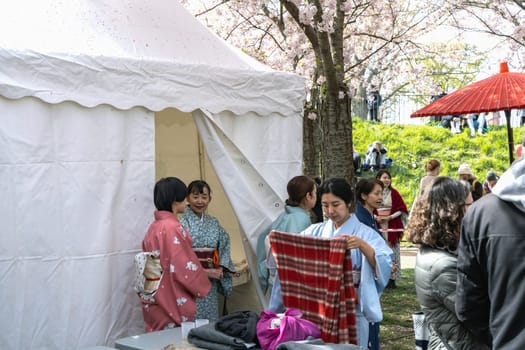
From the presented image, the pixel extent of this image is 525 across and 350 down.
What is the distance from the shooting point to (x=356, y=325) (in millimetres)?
4453

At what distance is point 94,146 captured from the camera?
17.3 ft

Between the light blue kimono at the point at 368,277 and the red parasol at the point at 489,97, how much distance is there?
285cm

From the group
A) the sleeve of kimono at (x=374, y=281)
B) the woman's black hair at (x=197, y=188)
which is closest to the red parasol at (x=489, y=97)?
the woman's black hair at (x=197, y=188)

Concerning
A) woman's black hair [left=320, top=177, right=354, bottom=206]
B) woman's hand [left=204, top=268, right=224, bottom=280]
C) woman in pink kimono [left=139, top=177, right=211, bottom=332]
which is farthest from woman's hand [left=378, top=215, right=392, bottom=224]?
woman's black hair [left=320, top=177, right=354, bottom=206]

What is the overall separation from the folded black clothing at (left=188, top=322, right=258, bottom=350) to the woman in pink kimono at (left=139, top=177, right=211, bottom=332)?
0.91m

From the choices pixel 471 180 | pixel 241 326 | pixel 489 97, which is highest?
pixel 489 97

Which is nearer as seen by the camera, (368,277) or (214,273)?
(368,277)

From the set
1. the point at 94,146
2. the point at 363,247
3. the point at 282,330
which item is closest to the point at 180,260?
the point at 94,146

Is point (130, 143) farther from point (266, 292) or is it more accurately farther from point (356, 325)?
point (356, 325)

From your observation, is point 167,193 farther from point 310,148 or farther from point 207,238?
point 310,148

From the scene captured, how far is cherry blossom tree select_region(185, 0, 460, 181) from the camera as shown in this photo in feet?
25.3

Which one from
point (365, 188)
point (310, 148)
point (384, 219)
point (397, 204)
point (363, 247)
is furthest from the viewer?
point (310, 148)

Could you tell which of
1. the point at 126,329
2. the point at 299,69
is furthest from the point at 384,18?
the point at 126,329

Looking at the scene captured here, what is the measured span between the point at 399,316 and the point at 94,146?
168 inches
